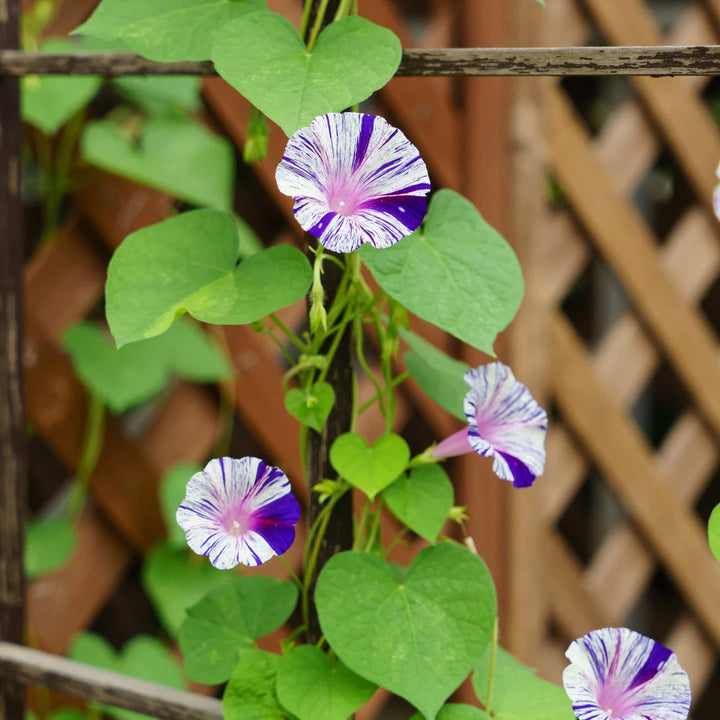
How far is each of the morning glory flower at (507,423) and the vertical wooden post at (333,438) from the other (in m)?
0.08

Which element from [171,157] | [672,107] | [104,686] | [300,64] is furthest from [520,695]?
[672,107]

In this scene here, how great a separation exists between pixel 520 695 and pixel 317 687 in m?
0.12

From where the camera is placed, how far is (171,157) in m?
1.09

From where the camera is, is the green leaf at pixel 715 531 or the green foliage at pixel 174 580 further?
the green foliage at pixel 174 580

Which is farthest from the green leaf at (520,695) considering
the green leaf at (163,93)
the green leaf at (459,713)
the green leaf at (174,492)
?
the green leaf at (163,93)

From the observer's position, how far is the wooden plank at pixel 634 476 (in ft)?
4.46

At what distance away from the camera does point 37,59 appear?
0.62 meters

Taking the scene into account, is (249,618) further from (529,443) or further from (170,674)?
(170,674)

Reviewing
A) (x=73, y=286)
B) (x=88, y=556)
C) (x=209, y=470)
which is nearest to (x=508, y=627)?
(x=88, y=556)

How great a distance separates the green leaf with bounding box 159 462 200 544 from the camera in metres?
1.09

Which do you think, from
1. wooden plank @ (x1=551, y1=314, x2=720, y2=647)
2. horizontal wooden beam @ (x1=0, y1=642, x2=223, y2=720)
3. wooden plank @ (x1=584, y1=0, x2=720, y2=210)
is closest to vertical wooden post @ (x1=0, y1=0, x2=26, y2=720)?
horizontal wooden beam @ (x1=0, y1=642, x2=223, y2=720)

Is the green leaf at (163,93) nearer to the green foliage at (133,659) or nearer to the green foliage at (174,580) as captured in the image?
the green foliage at (174,580)

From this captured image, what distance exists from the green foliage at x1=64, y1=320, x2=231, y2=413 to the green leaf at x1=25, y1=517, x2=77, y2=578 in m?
0.15

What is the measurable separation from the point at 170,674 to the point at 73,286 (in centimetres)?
47
